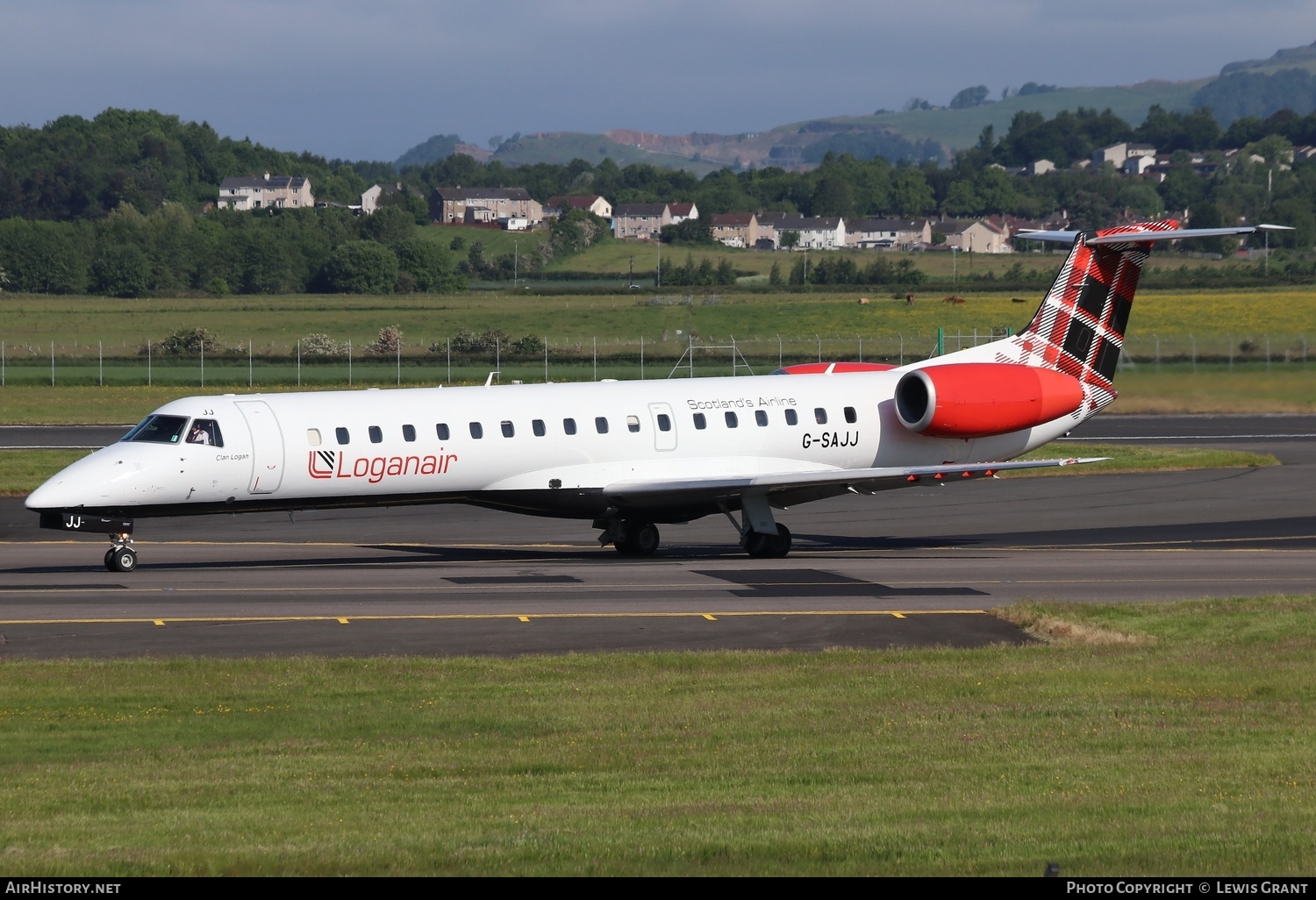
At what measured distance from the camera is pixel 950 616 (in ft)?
79.2

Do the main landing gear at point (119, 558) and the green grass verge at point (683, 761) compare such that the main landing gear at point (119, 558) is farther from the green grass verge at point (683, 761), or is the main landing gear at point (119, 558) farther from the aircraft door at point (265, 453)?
the green grass verge at point (683, 761)

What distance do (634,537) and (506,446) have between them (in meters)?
3.69

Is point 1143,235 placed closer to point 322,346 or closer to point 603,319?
point 322,346

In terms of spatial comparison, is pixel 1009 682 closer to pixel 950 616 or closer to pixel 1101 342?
pixel 950 616

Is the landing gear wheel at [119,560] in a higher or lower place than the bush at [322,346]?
lower

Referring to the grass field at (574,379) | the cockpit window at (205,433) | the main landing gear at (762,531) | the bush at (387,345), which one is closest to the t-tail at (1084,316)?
the main landing gear at (762,531)

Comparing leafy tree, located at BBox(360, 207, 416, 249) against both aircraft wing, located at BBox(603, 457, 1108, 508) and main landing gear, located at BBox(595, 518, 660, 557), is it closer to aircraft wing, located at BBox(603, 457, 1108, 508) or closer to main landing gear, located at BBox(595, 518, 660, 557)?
main landing gear, located at BBox(595, 518, 660, 557)

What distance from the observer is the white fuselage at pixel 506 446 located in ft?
91.5

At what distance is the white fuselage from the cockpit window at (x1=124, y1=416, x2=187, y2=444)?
6.5 inches

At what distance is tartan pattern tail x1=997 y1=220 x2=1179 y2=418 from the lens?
3472 cm

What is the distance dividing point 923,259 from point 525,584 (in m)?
145

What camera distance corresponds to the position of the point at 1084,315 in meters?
34.9

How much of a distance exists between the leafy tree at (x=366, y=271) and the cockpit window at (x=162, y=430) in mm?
123676

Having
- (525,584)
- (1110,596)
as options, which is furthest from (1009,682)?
(525,584)
